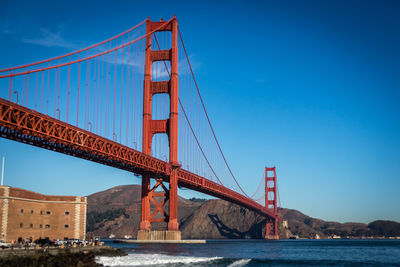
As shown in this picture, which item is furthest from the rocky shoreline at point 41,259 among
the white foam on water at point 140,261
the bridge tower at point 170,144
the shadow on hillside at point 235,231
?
the shadow on hillside at point 235,231

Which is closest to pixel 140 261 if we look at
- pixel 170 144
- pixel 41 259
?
pixel 41 259

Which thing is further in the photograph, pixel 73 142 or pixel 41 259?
pixel 73 142

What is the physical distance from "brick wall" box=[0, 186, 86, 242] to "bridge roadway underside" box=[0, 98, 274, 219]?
15.6 ft

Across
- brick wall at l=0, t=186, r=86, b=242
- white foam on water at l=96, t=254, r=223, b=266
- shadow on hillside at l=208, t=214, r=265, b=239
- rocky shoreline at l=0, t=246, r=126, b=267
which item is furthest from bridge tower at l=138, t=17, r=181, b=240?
shadow on hillside at l=208, t=214, r=265, b=239

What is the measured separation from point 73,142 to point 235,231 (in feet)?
438

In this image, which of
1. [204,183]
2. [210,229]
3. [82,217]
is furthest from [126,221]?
[82,217]

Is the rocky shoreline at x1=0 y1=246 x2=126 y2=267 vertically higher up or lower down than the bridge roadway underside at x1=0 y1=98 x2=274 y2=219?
lower down

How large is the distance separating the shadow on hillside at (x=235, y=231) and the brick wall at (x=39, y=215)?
11340cm

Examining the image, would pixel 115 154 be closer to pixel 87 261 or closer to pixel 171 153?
pixel 171 153

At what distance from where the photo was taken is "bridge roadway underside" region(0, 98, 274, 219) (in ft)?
125

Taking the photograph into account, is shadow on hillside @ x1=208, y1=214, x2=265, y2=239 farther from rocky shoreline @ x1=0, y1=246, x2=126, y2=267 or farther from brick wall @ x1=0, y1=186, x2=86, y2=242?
rocky shoreline @ x1=0, y1=246, x2=126, y2=267

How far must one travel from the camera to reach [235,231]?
564ft

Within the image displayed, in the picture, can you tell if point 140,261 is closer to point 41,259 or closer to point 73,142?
point 41,259

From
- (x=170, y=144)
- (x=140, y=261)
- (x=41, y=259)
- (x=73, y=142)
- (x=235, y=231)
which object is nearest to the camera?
(x=41, y=259)
